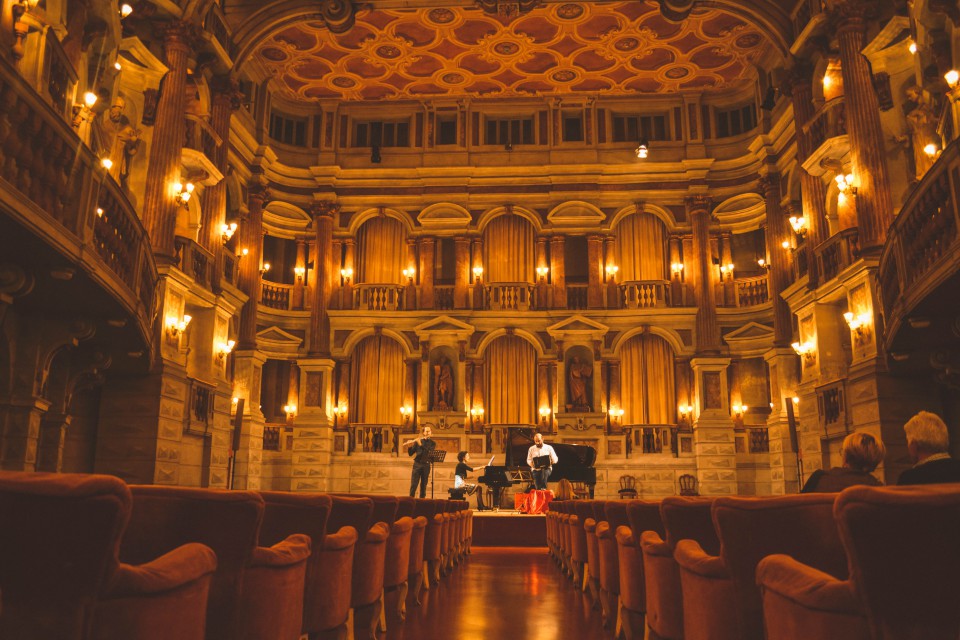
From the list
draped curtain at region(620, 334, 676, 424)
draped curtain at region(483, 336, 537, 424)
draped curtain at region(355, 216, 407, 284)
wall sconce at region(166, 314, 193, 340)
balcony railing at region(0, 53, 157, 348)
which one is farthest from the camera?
draped curtain at region(355, 216, 407, 284)

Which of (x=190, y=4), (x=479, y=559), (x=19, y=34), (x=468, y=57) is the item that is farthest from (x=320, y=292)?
(x=19, y=34)

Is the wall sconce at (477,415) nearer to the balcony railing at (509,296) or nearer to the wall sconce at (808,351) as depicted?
the balcony railing at (509,296)

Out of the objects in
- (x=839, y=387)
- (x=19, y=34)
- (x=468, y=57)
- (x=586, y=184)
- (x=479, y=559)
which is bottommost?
(x=479, y=559)

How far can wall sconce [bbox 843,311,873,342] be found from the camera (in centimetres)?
1192

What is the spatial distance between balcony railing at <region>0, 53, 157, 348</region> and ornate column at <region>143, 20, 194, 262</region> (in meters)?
3.78

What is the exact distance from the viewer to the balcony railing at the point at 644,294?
21.3 m

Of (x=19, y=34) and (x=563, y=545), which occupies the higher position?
(x=19, y=34)

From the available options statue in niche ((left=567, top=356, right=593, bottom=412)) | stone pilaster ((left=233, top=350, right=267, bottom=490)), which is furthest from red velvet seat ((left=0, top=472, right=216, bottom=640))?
statue in niche ((left=567, top=356, right=593, bottom=412))

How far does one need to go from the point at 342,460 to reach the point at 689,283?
10221mm

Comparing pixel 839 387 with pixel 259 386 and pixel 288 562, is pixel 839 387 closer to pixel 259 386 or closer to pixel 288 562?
pixel 288 562

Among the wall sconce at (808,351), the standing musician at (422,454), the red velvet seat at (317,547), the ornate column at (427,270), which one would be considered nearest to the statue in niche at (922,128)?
the wall sconce at (808,351)

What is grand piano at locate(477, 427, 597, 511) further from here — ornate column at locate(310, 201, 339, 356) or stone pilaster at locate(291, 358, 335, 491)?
ornate column at locate(310, 201, 339, 356)

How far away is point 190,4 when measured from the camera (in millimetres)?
14008

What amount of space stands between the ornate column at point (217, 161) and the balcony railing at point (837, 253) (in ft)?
36.9
